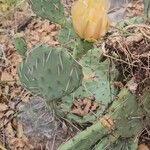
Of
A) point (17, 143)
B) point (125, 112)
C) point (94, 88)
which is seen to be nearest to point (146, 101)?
point (125, 112)

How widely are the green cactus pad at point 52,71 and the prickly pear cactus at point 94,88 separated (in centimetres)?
44

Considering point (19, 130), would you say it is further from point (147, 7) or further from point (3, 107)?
point (147, 7)

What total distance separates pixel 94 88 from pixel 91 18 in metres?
0.59

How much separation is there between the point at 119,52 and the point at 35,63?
1.51ft

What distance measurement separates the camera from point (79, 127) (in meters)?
2.56

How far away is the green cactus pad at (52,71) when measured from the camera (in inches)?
75.0

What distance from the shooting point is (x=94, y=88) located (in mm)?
2475

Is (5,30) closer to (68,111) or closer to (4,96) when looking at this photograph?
(4,96)

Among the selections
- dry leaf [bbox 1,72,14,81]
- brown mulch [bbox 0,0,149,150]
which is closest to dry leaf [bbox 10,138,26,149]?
brown mulch [bbox 0,0,149,150]

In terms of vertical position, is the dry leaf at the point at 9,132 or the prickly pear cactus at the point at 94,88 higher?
the prickly pear cactus at the point at 94,88

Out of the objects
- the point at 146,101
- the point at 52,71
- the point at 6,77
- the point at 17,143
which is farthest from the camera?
the point at 6,77

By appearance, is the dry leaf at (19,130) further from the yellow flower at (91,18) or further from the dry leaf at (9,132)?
the yellow flower at (91,18)

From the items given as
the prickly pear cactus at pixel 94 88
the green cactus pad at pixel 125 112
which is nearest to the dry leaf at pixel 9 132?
the prickly pear cactus at pixel 94 88

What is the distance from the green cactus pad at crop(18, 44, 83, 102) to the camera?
1905 mm
